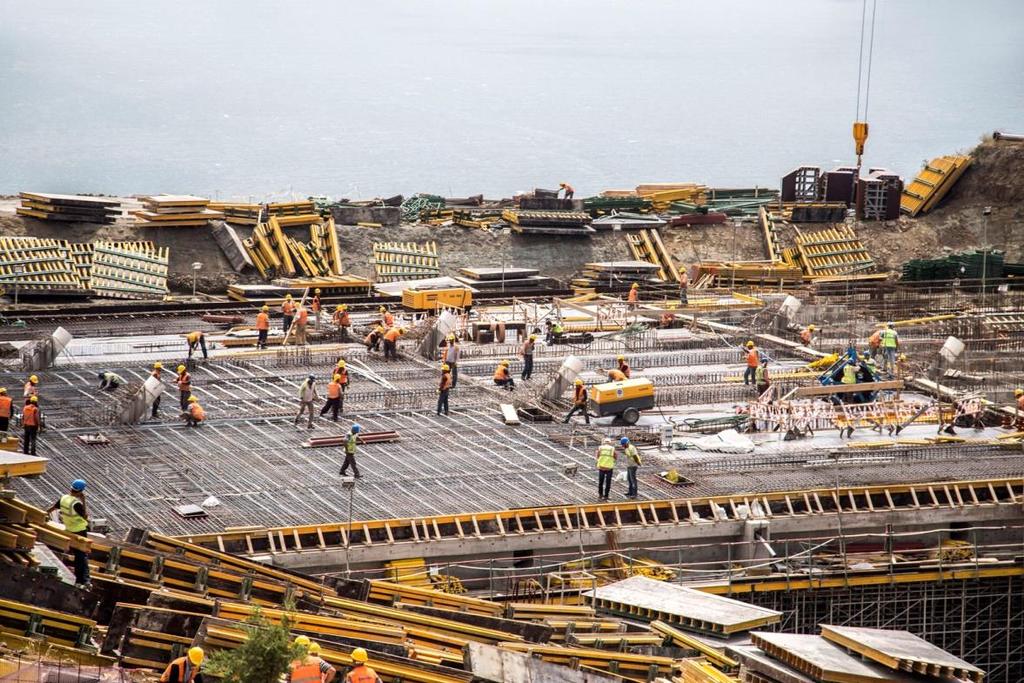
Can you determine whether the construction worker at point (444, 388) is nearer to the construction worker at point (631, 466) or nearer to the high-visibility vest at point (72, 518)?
the construction worker at point (631, 466)

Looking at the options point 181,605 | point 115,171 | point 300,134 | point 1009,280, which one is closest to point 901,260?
point 1009,280

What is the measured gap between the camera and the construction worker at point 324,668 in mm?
19109

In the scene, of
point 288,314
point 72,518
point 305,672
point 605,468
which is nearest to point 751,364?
point 605,468

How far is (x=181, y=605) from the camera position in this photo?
21.2 m

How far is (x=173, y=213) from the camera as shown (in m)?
51.1

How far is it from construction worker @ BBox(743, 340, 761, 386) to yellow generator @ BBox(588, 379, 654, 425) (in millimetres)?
3367

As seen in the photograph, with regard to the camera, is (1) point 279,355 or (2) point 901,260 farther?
(2) point 901,260

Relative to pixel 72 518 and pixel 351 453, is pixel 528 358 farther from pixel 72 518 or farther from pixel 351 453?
pixel 72 518

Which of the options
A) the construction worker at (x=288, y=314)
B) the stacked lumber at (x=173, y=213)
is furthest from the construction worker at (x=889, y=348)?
the stacked lumber at (x=173, y=213)

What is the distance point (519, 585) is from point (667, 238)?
30337 millimetres

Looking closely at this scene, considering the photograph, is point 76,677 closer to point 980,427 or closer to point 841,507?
point 841,507

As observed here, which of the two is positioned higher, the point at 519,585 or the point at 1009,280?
the point at 1009,280

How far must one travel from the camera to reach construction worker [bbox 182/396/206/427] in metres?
34.0

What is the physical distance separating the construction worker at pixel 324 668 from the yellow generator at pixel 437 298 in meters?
26.1
